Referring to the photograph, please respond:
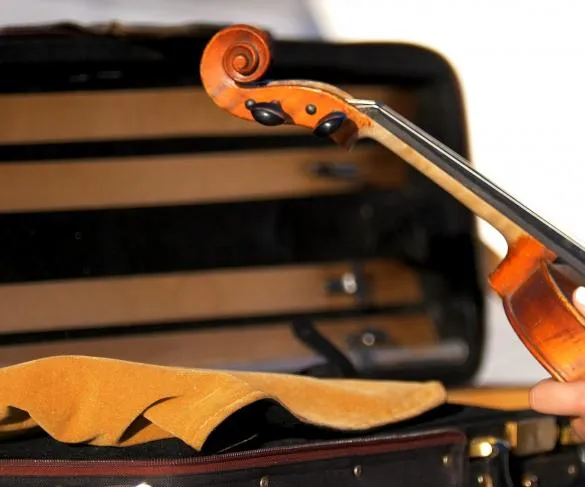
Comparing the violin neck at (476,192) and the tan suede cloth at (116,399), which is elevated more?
the violin neck at (476,192)

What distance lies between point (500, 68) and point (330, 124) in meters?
0.52

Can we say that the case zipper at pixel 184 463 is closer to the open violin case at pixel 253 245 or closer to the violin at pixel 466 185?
the open violin case at pixel 253 245

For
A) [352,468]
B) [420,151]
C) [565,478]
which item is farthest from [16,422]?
[565,478]

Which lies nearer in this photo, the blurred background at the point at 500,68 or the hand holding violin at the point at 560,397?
the hand holding violin at the point at 560,397

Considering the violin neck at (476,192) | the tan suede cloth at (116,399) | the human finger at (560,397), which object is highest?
the violin neck at (476,192)

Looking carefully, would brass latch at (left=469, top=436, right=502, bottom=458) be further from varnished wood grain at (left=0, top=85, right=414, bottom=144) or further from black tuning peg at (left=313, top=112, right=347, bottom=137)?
varnished wood grain at (left=0, top=85, right=414, bottom=144)

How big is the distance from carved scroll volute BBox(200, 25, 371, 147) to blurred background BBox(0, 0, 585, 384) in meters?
Result: 0.42

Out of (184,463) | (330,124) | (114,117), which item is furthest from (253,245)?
(184,463)

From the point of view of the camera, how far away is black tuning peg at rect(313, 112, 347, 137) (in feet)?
2.39

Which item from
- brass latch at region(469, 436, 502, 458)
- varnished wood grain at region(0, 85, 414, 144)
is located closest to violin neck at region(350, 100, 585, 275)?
brass latch at region(469, 436, 502, 458)

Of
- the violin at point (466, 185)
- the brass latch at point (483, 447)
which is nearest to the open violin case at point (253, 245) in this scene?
the brass latch at point (483, 447)

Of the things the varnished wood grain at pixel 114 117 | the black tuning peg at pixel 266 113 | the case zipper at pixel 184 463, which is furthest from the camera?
the varnished wood grain at pixel 114 117

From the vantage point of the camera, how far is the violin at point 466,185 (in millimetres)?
695

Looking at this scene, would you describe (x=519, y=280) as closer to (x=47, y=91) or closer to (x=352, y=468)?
(x=352, y=468)
